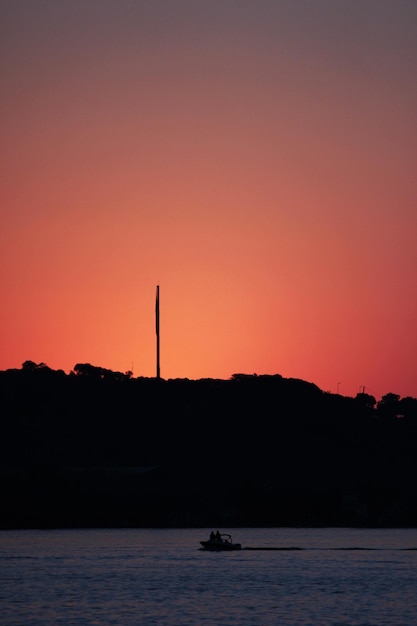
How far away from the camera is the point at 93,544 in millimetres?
187750

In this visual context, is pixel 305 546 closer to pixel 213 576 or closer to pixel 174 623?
pixel 213 576

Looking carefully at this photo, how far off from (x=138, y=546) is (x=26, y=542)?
2012 cm

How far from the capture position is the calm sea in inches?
4094

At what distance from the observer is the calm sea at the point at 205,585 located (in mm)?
104000

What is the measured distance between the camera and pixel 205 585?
12744cm

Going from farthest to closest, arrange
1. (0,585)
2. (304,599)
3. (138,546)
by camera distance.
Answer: (138,546) → (0,585) → (304,599)

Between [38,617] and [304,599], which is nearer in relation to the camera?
[38,617]

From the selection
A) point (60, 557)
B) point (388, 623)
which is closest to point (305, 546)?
point (60, 557)

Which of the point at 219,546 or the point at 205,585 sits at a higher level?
the point at 219,546

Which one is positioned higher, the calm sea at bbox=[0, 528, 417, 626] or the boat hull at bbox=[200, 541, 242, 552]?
the boat hull at bbox=[200, 541, 242, 552]

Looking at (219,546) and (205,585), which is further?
(219,546)

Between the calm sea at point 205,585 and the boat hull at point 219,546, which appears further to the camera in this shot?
the boat hull at point 219,546

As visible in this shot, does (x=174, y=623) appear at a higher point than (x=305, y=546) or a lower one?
lower

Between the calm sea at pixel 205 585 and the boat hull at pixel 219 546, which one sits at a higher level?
the boat hull at pixel 219 546
